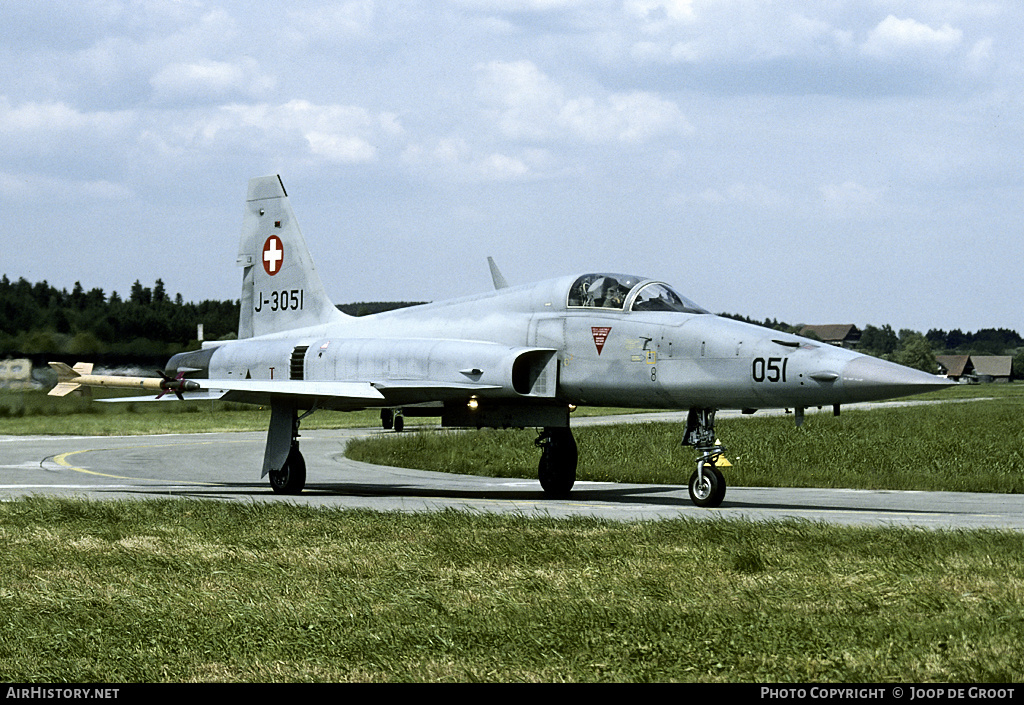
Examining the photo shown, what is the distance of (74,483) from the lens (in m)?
19.4

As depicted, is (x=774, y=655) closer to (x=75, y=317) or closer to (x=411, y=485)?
(x=411, y=485)

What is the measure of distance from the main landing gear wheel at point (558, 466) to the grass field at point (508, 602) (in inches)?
218

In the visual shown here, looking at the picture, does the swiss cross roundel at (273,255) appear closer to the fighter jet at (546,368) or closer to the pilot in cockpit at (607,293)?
the fighter jet at (546,368)

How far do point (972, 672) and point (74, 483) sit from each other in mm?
16433

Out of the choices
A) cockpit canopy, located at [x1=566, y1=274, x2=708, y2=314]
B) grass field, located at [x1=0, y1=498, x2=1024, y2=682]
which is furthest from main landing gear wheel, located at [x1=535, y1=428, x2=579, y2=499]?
grass field, located at [x1=0, y1=498, x2=1024, y2=682]

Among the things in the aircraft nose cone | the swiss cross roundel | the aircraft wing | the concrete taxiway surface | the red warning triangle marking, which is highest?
the swiss cross roundel

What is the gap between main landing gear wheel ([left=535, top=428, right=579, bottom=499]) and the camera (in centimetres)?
1753

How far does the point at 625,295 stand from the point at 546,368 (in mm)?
1472

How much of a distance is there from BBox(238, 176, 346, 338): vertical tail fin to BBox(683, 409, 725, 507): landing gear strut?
7.41 meters

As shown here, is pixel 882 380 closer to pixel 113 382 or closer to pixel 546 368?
pixel 546 368

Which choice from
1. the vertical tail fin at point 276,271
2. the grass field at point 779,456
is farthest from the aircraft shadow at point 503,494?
the vertical tail fin at point 276,271

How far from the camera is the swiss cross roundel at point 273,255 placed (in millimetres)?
21047

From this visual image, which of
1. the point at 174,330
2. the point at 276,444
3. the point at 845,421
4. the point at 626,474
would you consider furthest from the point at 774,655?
the point at 845,421

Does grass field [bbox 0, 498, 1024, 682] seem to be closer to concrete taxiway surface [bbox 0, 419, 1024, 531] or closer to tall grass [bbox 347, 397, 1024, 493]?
concrete taxiway surface [bbox 0, 419, 1024, 531]
